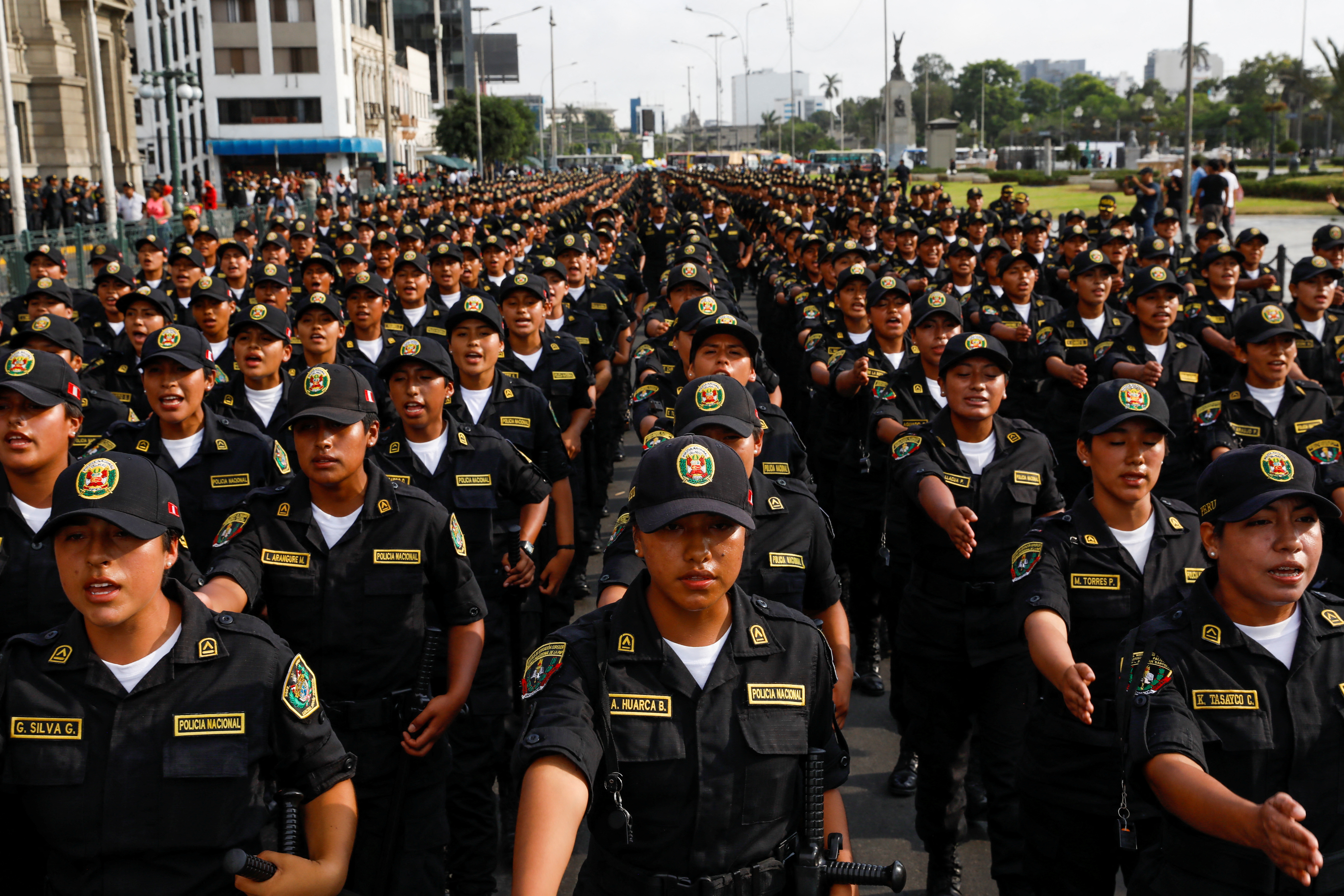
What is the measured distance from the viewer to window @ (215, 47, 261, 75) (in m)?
67.1

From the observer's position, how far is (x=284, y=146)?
66.9 m

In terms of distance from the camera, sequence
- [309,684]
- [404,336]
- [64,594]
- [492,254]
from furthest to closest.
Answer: [492,254] → [404,336] → [64,594] → [309,684]

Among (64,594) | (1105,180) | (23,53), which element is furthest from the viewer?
(1105,180)

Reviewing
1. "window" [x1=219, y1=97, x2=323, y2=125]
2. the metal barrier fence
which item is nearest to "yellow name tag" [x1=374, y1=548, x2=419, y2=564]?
the metal barrier fence

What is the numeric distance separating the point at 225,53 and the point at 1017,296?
6715 cm

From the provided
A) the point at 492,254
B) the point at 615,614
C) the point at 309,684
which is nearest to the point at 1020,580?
the point at 615,614

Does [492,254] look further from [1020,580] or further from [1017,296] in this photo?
[1020,580]

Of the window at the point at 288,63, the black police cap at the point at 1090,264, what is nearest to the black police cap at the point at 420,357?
the black police cap at the point at 1090,264

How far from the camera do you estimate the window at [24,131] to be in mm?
39438

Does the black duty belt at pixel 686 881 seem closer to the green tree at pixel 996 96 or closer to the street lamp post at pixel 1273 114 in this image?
the street lamp post at pixel 1273 114

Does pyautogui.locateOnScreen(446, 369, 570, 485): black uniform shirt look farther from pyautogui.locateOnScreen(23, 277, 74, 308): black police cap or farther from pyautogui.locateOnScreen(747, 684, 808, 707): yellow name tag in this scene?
pyautogui.locateOnScreen(23, 277, 74, 308): black police cap

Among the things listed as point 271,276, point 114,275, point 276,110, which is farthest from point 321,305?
point 276,110

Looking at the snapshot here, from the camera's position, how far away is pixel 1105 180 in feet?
164

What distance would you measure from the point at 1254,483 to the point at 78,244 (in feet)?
66.4
